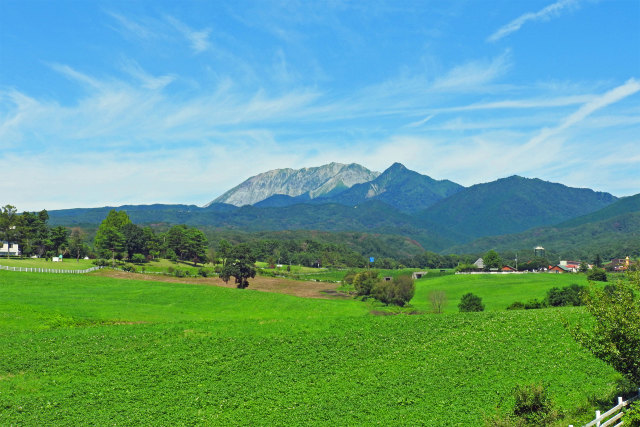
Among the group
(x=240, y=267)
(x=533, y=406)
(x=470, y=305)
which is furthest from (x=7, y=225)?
(x=533, y=406)

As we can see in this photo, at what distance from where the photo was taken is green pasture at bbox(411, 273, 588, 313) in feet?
371

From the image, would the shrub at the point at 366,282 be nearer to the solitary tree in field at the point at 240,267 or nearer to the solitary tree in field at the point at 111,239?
the solitary tree in field at the point at 240,267

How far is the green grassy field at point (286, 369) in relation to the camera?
34.1 metres

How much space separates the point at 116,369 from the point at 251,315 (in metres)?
30.9

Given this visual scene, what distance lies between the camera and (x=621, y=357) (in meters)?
26.4

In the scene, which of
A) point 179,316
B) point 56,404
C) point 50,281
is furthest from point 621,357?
point 50,281

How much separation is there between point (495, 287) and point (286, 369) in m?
104

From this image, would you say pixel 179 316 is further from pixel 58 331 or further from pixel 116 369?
pixel 116 369

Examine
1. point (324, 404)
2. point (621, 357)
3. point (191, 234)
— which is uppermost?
point (191, 234)

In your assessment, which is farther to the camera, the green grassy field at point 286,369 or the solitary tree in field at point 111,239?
the solitary tree in field at point 111,239

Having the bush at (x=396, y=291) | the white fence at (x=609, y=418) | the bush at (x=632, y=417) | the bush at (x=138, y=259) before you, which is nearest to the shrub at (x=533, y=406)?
the white fence at (x=609, y=418)

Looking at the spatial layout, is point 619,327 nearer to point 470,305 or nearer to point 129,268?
point 470,305

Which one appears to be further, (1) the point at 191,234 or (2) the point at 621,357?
(1) the point at 191,234

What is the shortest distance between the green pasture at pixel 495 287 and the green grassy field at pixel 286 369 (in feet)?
179
